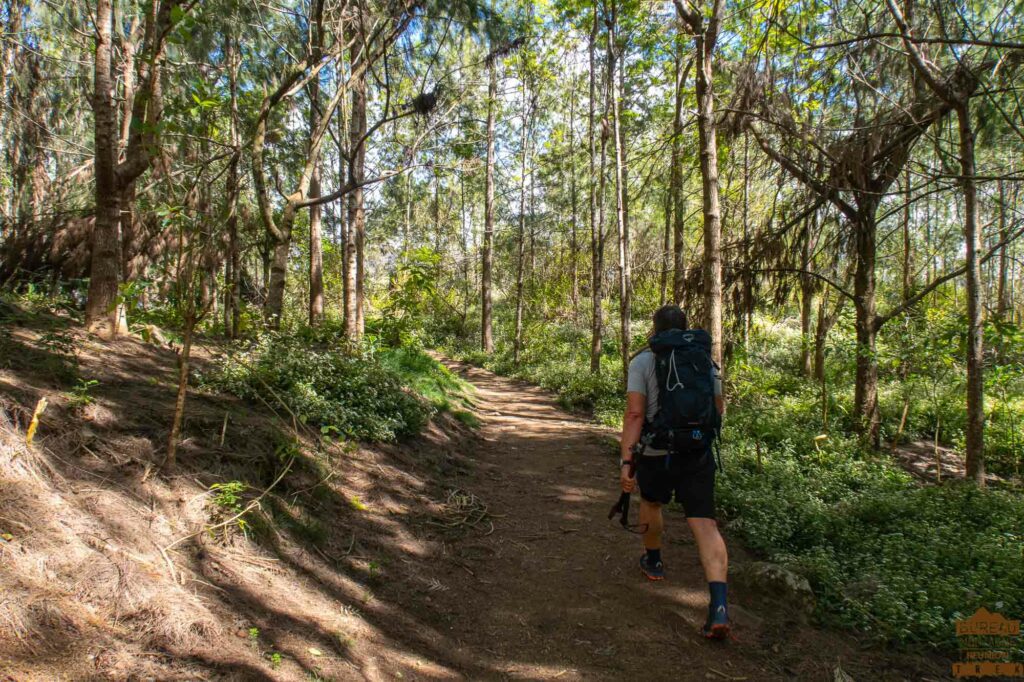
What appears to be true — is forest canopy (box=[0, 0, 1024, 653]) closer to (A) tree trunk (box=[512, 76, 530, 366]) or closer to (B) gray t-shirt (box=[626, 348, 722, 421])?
(B) gray t-shirt (box=[626, 348, 722, 421])

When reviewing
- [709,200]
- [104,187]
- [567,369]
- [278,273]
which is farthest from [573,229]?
[104,187]

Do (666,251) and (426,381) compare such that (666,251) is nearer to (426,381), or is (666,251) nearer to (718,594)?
(426,381)

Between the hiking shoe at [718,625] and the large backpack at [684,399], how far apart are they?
908 mm

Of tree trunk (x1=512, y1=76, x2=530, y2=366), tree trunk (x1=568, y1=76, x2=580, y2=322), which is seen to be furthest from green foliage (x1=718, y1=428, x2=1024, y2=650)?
Answer: tree trunk (x1=568, y1=76, x2=580, y2=322)

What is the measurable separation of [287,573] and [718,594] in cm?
281

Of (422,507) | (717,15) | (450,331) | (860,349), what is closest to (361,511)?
(422,507)

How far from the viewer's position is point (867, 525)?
16.5ft

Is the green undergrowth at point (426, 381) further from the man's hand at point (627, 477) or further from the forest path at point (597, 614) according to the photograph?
the man's hand at point (627, 477)

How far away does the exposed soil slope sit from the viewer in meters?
2.33

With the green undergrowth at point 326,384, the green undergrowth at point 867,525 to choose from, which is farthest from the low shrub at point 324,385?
the green undergrowth at point 867,525

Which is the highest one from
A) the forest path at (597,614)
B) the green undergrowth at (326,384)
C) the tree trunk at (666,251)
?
the tree trunk at (666,251)

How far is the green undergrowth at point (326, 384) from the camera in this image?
5.37 m

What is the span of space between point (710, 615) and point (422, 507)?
9.93ft

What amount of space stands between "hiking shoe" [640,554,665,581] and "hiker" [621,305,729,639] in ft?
2.26
